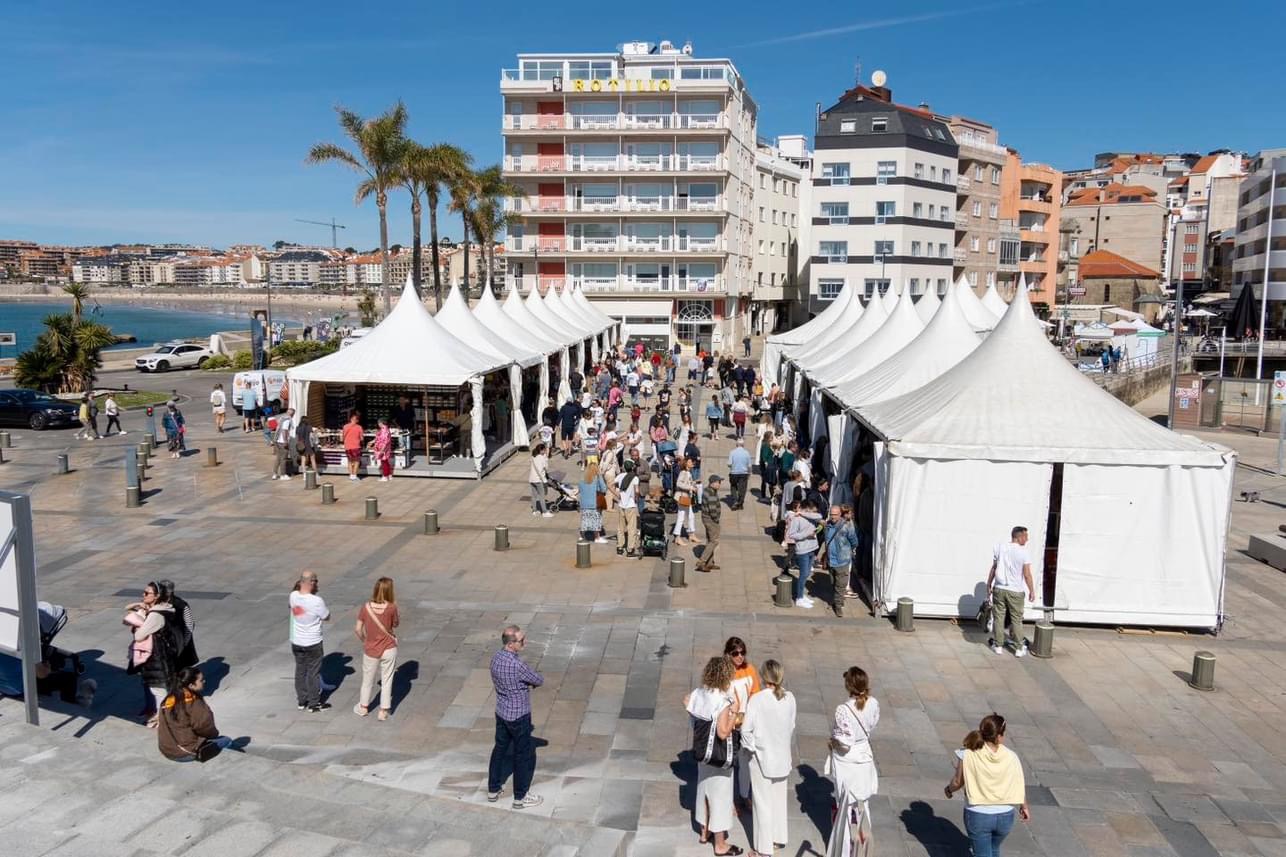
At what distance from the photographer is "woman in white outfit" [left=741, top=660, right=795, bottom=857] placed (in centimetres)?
A: 646

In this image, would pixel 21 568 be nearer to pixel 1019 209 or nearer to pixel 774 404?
pixel 774 404

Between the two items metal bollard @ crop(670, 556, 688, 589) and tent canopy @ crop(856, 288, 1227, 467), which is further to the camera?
metal bollard @ crop(670, 556, 688, 589)

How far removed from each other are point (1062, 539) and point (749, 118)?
A: 5802cm

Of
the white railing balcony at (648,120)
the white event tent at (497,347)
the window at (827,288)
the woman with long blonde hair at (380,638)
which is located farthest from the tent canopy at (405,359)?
the window at (827,288)

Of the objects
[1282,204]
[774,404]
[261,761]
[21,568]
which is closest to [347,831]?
[261,761]

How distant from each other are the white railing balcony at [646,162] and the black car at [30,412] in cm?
3664

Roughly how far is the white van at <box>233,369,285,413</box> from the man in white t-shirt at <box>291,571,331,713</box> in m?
21.1

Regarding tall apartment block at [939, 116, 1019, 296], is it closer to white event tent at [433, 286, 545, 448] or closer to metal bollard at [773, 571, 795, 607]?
white event tent at [433, 286, 545, 448]

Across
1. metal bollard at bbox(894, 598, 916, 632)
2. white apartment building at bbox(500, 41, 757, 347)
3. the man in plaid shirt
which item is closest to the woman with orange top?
the man in plaid shirt

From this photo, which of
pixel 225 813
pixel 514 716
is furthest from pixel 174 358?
pixel 514 716

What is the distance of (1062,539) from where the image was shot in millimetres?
12023

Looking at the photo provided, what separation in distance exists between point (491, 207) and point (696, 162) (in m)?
12.8

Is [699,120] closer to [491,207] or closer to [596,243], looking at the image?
[596,243]

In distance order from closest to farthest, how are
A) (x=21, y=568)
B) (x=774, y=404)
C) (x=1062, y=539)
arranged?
(x=21, y=568), (x=1062, y=539), (x=774, y=404)
